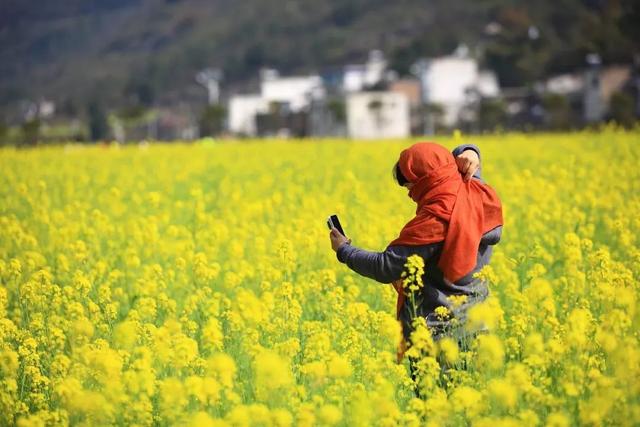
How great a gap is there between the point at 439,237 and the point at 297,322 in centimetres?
123

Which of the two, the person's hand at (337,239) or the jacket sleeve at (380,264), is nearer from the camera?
the jacket sleeve at (380,264)

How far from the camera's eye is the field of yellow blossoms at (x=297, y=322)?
173 inches

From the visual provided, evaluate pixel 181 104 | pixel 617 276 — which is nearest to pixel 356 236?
pixel 617 276

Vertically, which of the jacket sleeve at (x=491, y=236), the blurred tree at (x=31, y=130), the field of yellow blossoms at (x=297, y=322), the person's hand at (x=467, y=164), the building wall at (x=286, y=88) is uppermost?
the building wall at (x=286, y=88)

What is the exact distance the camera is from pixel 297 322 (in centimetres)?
616

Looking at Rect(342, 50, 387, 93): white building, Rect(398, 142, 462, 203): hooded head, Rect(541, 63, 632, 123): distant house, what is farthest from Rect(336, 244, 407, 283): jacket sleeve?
Rect(342, 50, 387, 93): white building

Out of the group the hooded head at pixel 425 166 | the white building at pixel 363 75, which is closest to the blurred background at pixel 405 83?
the white building at pixel 363 75

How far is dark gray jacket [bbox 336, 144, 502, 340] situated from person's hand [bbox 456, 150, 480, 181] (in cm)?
26

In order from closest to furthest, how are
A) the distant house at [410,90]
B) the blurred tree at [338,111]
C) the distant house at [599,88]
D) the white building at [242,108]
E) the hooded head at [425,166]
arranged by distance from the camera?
1. the hooded head at [425,166]
2. the distant house at [599,88]
3. the blurred tree at [338,111]
4. the distant house at [410,90]
5. the white building at [242,108]

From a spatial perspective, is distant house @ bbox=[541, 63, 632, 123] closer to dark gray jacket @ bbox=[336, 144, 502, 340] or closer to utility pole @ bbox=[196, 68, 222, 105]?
utility pole @ bbox=[196, 68, 222, 105]

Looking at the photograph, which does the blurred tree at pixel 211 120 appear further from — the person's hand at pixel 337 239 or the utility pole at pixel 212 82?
the person's hand at pixel 337 239

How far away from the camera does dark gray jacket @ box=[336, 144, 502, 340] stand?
17.2 ft

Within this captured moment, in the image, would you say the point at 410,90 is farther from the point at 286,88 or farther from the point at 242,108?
the point at 286,88

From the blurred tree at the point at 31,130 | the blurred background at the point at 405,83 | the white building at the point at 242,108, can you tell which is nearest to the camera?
the blurred background at the point at 405,83
